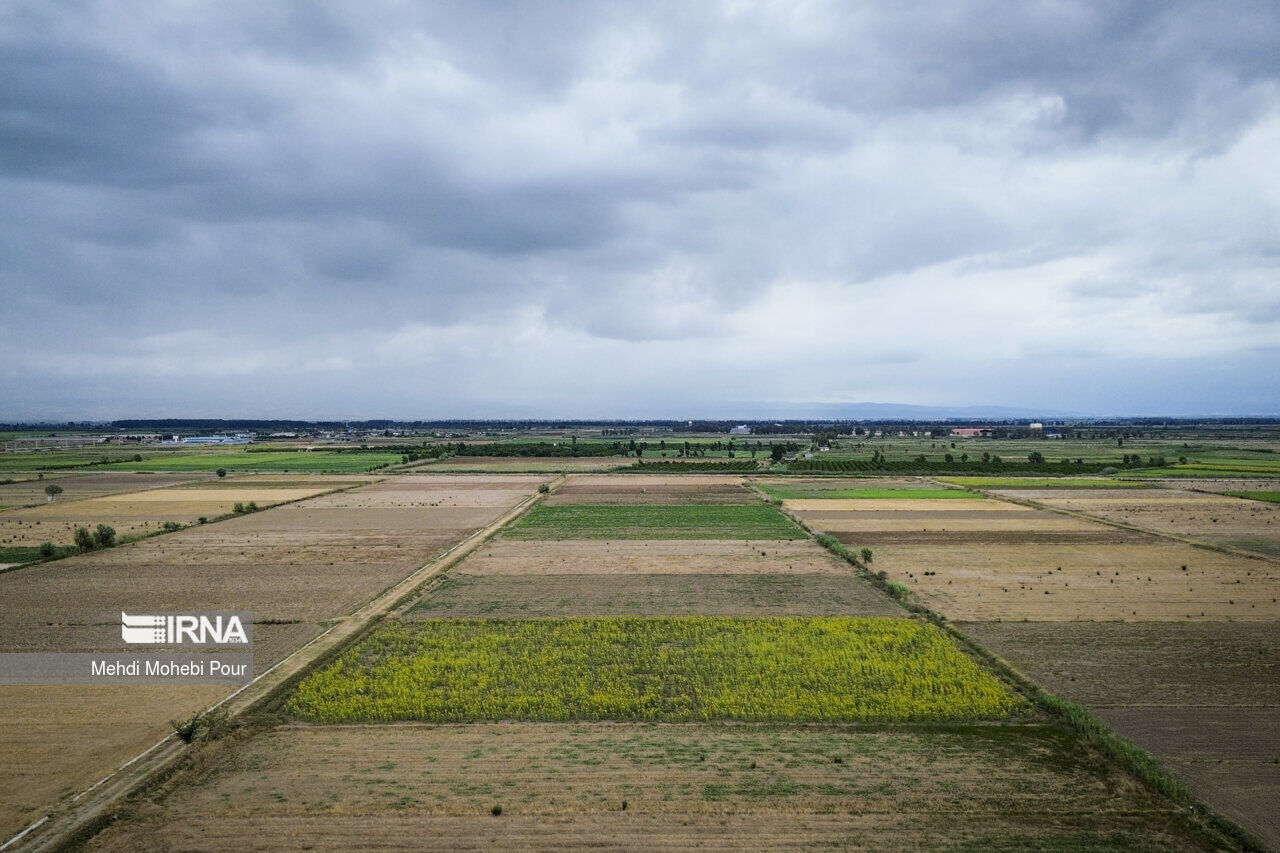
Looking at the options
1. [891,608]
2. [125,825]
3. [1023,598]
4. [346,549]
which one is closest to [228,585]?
[346,549]

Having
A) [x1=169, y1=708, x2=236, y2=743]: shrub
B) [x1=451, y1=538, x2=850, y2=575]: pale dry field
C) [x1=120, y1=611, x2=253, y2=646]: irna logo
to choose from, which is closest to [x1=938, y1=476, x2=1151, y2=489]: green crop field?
[x1=451, y1=538, x2=850, y2=575]: pale dry field

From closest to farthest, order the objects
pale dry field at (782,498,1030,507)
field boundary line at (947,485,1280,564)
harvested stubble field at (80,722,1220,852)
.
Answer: harvested stubble field at (80,722,1220,852) < field boundary line at (947,485,1280,564) < pale dry field at (782,498,1030,507)

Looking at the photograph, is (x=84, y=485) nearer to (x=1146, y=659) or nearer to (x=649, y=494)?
(x=649, y=494)

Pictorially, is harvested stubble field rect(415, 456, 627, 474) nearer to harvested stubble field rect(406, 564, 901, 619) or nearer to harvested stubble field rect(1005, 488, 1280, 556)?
harvested stubble field rect(1005, 488, 1280, 556)

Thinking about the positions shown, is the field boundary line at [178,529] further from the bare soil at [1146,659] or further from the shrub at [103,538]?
the bare soil at [1146,659]

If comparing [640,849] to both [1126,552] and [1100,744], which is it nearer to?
[1100,744]

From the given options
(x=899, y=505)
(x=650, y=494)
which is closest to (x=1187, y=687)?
(x=899, y=505)
